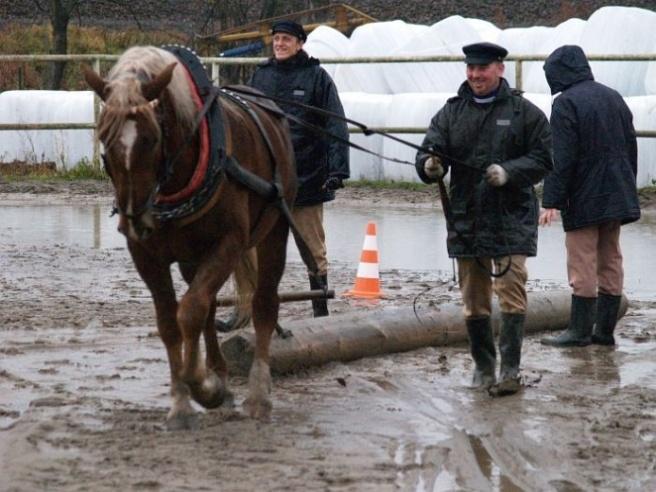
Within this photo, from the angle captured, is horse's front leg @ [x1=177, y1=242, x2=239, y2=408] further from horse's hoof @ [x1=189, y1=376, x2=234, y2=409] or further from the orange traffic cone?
the orange traffic cone

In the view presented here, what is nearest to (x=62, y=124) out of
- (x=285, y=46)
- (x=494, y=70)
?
(x=285, y=46)

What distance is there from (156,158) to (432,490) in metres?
1.70

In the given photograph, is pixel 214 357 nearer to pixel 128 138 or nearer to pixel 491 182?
pixel 491 182

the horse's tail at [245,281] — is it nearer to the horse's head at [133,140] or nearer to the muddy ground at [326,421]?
the muddy ground at [326,421]

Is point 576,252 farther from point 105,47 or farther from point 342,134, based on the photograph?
point 105,47

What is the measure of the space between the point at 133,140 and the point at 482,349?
2.64 metres

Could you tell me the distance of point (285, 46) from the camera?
29.8 ft

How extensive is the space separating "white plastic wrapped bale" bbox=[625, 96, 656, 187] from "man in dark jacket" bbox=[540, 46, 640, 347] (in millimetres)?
9532

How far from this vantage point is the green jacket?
747 cm

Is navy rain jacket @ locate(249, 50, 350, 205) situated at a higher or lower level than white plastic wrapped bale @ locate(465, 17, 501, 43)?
lower

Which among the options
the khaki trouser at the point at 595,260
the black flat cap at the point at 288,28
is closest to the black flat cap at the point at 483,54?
the black flat cap at the point at 288,28

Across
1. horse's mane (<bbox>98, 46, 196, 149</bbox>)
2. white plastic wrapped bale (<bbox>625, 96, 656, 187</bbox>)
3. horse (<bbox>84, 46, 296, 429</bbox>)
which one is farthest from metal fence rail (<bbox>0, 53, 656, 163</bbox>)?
horse's mane (<bbox>98, 46, 196, 149</bbox>)

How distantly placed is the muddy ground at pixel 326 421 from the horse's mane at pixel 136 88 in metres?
1.29

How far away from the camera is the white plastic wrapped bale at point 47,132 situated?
21484 millimetres
